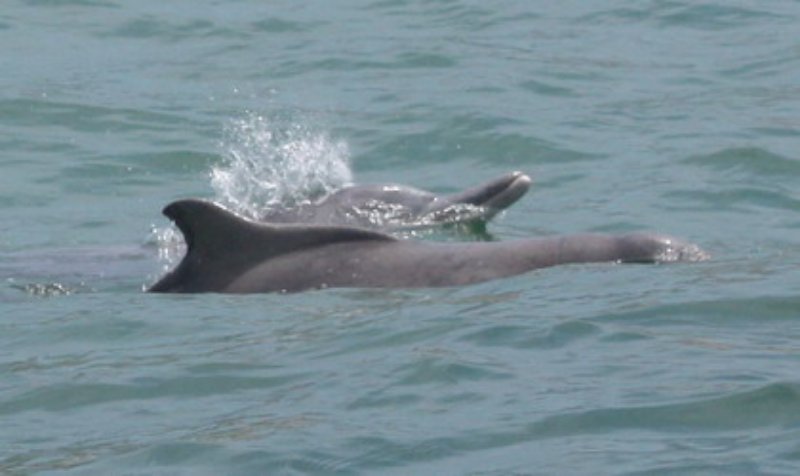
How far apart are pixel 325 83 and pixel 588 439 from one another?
1048 cm

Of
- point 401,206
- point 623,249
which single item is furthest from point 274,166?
point 623,249

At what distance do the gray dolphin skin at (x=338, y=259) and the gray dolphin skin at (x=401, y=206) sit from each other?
157cm

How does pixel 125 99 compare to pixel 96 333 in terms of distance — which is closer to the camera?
pixel 96 333

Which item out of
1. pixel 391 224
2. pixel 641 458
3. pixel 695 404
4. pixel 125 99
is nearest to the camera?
pixel 641 458

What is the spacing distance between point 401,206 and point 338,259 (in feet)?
7.66

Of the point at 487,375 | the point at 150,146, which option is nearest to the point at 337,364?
the point at 487,375

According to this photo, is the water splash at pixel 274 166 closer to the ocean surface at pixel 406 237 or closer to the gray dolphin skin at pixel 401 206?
the ocean surface at pixel 406 237

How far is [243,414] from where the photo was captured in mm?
8539

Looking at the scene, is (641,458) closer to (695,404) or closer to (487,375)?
(695,404)

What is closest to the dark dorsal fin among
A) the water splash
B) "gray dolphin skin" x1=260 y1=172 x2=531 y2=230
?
"gray dolphin skin" x1=260 y1=172 x2=531 y2=230

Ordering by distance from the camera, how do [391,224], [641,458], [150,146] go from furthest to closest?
[150,146], [391,224], [641,458]

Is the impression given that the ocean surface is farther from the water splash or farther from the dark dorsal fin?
the dark dorsal fin

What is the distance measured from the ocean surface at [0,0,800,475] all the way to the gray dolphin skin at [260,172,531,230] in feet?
0.66

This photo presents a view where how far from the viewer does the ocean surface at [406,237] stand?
26.8 feet
